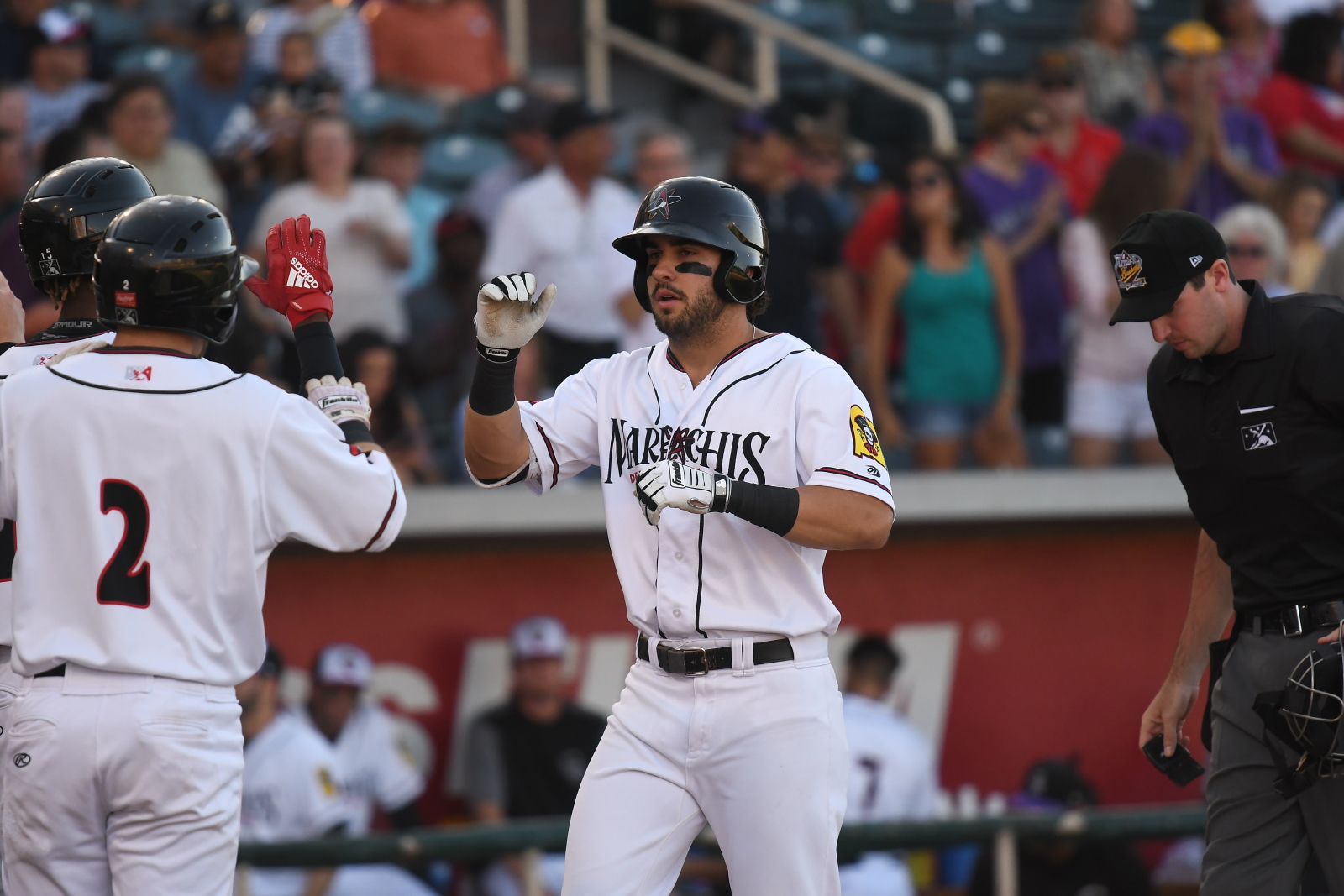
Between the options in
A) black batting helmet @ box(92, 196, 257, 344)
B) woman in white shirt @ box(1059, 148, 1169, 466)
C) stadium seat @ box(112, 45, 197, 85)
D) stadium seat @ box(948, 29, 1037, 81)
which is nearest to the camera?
black batting helmet @ box(92, 196, 257, 344)

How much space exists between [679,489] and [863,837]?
8.90 feet

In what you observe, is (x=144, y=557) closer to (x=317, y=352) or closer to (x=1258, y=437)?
(x=317, y=352)

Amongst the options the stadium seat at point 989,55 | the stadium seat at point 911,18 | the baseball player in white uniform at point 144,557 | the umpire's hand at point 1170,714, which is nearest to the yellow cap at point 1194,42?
the stadium seat at point 989,55

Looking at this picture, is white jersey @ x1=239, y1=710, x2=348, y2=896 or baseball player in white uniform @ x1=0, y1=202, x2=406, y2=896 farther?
white jersey @ x1=239, y1=710, x2=348, y2=896

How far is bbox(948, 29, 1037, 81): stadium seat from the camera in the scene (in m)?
11.2

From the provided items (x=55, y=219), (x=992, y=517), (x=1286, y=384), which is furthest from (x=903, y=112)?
(x=55, y=219)

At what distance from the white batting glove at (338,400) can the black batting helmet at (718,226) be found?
81 centimetres

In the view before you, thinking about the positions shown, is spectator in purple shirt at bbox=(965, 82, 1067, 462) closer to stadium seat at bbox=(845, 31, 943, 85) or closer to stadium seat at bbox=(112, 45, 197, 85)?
stadium seat at bbox=(845, 31, 943, 85)

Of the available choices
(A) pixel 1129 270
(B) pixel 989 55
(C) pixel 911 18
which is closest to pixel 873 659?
(A) pixel 1129 270

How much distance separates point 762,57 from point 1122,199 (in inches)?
122

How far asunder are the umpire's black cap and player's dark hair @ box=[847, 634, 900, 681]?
146 inches

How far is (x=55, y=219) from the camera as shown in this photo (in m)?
3.77

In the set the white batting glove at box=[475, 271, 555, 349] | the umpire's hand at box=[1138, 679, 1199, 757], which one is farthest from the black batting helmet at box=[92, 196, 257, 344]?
the umpire's hand at box=[1138, 679, 1199, 757]

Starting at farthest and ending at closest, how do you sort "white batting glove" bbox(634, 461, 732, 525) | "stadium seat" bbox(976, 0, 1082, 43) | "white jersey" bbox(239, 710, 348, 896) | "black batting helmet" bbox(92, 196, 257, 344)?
"stadium seat" bbox(976, 0, 1082, 43)
"white jersey" bbox(239, 710, 348, 896)
"white batting glove" bbox(634, 461, 732, 525)
"black batting helmet" bbox(92, 196, 257, 344)
